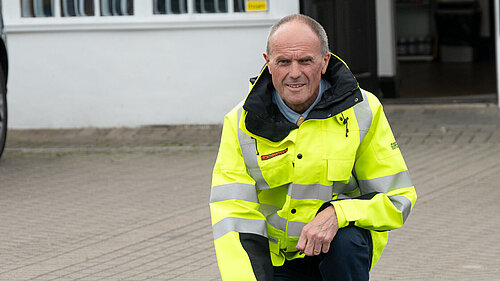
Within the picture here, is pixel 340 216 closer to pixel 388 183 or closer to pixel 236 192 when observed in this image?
pixel 388 183

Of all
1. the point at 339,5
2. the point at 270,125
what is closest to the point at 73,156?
the point at 339,5

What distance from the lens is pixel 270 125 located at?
11.8 ft

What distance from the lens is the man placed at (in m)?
3.53

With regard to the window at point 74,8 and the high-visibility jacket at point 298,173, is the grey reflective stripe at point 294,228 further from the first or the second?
the window at point 74,8

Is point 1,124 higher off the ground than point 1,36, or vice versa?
point 1,36

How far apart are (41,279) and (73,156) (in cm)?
420

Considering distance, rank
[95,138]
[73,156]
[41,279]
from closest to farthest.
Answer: [41,279]
[73,156]
[95,138]

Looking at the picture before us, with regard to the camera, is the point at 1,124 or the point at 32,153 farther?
the point at 32,153

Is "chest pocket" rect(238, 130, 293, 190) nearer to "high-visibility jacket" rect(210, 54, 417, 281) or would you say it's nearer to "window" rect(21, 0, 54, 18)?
"high-visibility jacket" rect(210, 54, 417, 281)

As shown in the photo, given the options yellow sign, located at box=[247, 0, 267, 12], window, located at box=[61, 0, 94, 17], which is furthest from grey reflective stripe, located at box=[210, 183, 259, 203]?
window, located at box=[61, 0, 94, 17]

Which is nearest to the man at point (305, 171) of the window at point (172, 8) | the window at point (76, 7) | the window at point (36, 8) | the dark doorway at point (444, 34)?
the window at point (172, 8)

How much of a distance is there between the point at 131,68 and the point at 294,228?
7914 mm

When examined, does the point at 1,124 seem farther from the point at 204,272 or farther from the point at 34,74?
the point at 204,272

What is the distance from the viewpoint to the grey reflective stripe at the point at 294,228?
3.63 metres
